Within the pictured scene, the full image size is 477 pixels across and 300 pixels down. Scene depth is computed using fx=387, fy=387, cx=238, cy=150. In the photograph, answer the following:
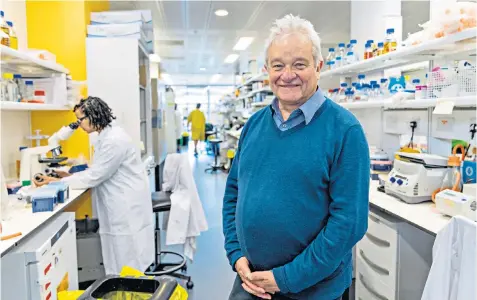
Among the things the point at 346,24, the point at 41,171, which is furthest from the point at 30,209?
the point at 346,24

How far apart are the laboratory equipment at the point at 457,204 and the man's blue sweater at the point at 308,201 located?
88 cm

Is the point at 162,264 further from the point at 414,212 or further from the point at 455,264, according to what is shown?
the point at 455,264

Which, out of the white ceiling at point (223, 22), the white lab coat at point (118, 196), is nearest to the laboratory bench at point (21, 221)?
the white lab coat at point (118, 196)

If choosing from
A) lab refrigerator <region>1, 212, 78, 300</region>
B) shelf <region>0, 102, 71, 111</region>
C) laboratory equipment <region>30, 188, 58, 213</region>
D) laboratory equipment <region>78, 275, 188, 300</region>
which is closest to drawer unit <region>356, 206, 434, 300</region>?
laboratory equipment <region>78, 275, 188, 300</region>

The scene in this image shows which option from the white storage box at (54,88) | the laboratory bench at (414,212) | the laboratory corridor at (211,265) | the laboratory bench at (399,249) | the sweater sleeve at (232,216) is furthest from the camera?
the white storage box at (54,88)

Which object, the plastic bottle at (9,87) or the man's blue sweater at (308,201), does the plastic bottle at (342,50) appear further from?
the plastic bottle at (9,87)

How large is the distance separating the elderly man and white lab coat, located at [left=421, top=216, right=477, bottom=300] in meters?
0.35

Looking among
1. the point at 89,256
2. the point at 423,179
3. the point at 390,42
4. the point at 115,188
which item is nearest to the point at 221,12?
the point at 390,42

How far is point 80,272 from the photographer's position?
297cm

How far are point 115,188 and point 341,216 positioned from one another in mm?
1938

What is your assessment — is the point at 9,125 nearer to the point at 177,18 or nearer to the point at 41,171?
the point at 41,171

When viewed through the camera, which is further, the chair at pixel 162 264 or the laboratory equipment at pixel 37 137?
Answer: the laboratory equipment at pixel 37 137

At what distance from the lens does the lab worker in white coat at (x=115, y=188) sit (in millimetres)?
2672

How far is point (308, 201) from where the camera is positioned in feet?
4.09
